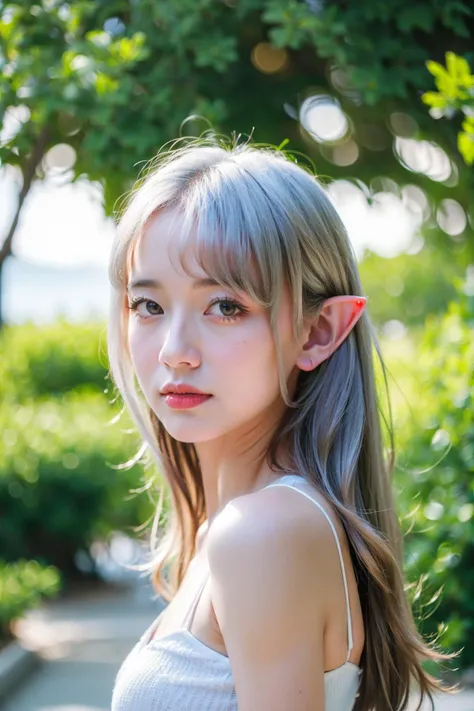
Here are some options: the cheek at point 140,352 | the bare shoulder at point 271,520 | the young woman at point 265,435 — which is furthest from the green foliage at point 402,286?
the bare shoulder at point 271,520

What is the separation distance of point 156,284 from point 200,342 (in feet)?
0.43

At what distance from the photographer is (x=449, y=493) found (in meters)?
3.35

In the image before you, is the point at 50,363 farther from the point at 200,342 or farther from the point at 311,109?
the point at 200,342

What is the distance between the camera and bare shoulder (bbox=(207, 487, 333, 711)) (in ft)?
4.79

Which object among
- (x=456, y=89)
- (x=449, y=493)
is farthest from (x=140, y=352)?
(x=449, y=493)

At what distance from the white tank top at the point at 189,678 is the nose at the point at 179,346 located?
0.25 m

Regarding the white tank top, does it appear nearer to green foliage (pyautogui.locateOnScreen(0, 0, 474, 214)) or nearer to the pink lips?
the pink lips

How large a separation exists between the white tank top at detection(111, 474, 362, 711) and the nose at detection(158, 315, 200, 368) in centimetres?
25

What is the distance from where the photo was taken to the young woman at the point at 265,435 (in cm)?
149

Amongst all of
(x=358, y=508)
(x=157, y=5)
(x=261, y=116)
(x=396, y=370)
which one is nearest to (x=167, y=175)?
(x=358, y=508)

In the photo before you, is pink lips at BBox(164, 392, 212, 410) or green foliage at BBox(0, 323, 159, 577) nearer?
pink lips at BBox(164, 392, 212, 410)

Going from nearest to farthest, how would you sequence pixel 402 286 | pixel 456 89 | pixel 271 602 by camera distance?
pixel 271 602 → pixel 456 89 → pixel 402 286

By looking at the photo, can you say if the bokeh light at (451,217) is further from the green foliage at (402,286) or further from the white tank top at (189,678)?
the green foliage at (402,286)

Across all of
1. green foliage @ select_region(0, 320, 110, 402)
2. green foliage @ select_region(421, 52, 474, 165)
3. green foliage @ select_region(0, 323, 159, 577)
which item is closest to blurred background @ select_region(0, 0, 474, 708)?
green foliage @ select_region(421, 52, 474, 165)
